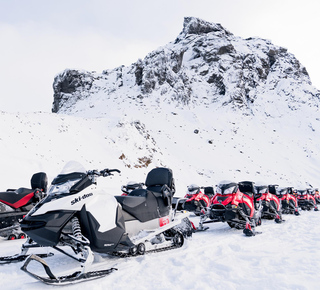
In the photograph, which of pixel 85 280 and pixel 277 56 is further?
pixel 277 56

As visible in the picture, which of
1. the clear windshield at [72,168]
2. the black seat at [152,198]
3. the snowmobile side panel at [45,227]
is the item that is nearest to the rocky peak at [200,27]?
the black seat at [152,198]

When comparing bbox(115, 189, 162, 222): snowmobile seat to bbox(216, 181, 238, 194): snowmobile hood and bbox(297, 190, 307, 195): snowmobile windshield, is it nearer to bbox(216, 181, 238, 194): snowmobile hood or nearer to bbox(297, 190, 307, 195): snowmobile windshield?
bbox(216, 181, 238, 194): snowmobile hood

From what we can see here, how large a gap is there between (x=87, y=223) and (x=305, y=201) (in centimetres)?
1384

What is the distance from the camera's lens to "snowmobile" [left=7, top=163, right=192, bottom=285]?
2.86 metres

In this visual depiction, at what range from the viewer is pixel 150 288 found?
2.78 m

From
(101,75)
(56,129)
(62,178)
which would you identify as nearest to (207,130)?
(56,129)

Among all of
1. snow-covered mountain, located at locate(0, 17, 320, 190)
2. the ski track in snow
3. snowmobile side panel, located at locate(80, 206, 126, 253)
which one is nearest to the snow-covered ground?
the ski track in snow

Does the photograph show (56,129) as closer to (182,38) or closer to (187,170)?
(187,170)

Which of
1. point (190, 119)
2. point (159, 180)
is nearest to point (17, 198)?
point (159, 180)

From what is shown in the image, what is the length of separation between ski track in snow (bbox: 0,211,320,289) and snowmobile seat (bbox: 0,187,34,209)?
3.22ft

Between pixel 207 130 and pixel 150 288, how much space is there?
32.0m

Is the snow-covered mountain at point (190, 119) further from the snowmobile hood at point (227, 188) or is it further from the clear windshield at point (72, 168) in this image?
the clear windshield at point (72, 168)

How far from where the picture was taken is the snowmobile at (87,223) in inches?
113

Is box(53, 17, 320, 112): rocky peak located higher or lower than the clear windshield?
higher
